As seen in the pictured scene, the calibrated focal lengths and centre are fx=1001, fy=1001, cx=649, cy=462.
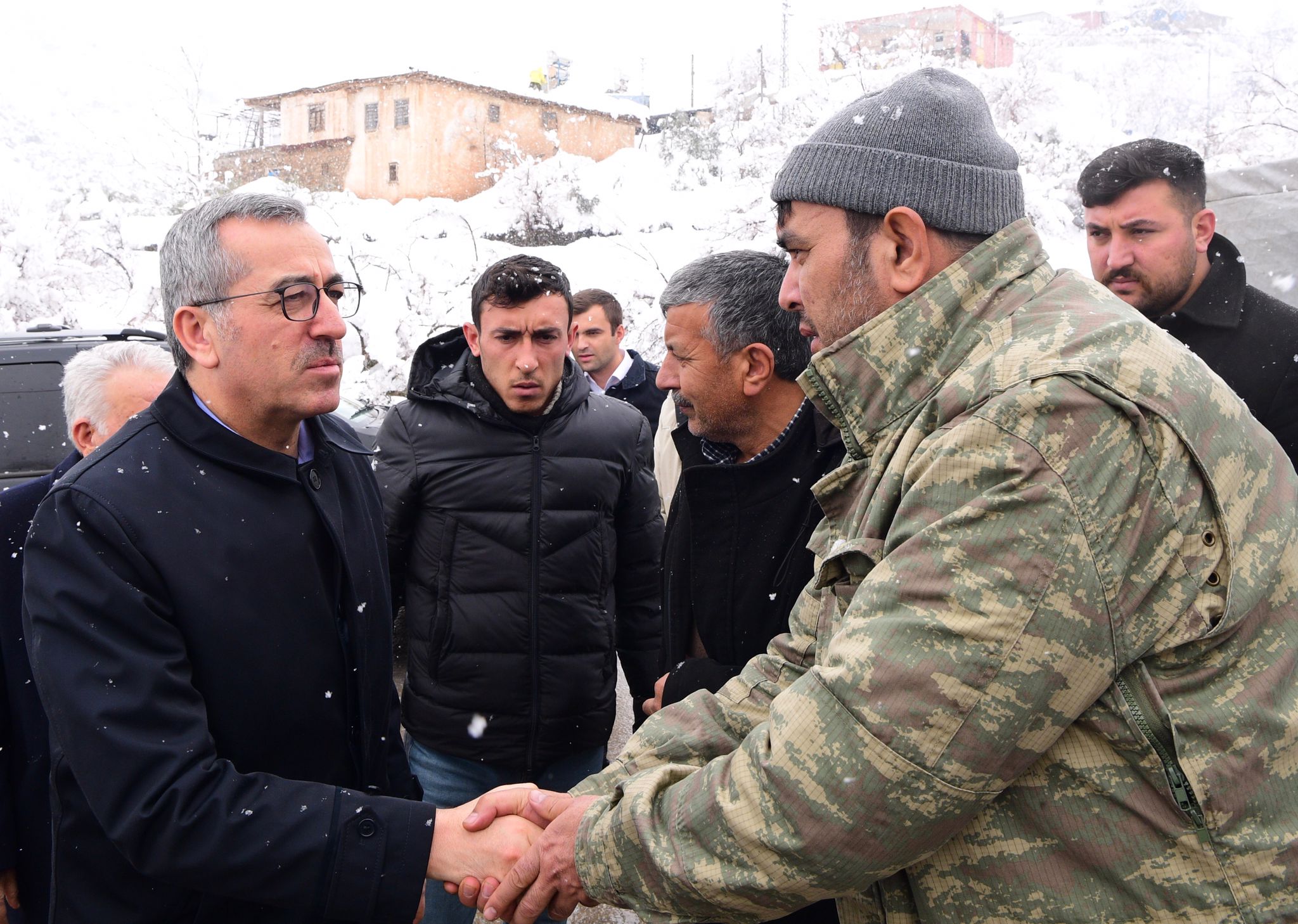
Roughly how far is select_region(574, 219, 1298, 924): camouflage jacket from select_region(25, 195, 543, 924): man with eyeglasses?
2.71ft

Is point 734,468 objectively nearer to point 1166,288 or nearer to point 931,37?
point 1166,288

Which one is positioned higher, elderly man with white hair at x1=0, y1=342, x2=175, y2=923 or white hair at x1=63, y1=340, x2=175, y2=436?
white hair at x1=63, y1=340, x2=175, y2=436

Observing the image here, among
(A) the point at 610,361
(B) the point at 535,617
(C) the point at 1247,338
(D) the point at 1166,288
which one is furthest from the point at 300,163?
(C) the point at 1247,338

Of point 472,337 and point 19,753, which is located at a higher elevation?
point 472,337

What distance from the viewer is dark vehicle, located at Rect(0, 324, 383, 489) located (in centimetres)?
666

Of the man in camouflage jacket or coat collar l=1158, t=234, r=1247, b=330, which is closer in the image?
the man in camouflage jacket

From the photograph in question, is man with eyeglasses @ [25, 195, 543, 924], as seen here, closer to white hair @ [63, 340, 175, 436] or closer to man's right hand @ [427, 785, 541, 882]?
man's right hand @ [427, 785, 541, 882]

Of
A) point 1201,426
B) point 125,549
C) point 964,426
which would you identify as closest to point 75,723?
point 125,549

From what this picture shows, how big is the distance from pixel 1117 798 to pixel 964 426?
1.83 ft

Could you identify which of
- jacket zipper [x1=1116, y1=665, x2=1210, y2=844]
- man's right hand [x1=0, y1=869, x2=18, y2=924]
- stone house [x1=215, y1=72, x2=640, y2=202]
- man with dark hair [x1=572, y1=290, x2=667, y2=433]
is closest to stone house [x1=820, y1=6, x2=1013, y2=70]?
stone house [x1=215, y1=72, x2=640, y2=202]

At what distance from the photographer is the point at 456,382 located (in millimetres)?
3529

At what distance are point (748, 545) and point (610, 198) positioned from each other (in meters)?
27.6

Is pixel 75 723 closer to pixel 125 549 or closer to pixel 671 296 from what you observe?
pixel 125 549

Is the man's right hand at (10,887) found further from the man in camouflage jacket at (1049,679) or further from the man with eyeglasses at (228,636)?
the man in camouflage jacket at (1049,679)
